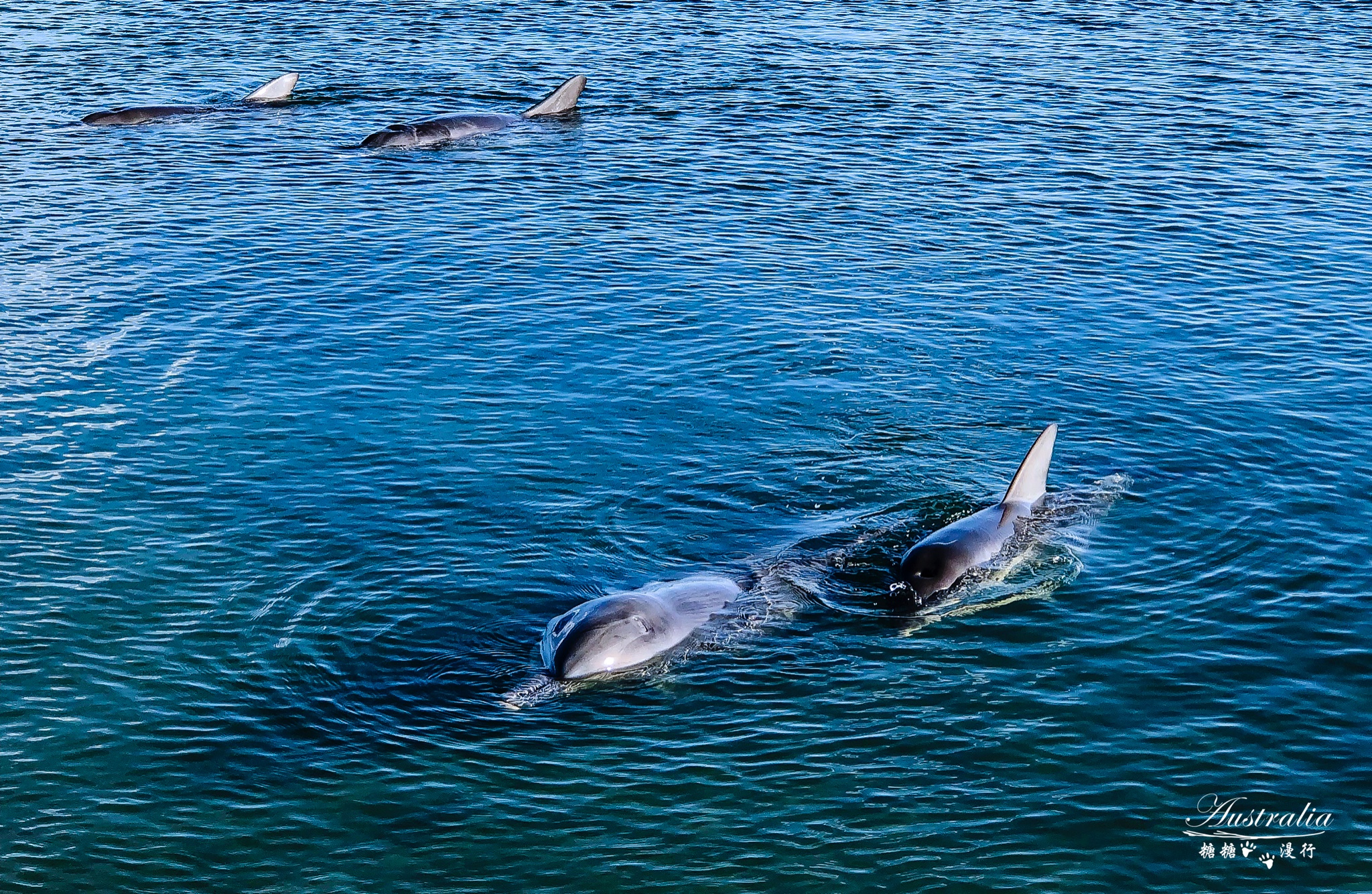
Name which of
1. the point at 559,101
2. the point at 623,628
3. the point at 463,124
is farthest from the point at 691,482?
the point at 559,101

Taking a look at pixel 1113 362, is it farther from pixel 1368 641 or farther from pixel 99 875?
pixel 99 875

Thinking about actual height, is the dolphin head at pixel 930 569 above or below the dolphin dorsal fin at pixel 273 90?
below

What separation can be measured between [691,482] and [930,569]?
5.28m

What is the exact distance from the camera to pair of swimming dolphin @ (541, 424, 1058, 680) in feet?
66.2

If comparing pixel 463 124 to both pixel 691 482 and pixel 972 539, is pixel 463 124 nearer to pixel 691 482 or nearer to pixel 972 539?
pixel 691 482

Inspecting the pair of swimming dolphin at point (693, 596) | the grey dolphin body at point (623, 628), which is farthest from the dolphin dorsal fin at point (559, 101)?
the grey dolphin body at point (623, 628)

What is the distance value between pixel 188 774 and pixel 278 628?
333cm

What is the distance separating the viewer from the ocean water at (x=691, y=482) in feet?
59.3

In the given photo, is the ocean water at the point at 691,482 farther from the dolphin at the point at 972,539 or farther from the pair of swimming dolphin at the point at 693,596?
the dolphin at the point at 972,539

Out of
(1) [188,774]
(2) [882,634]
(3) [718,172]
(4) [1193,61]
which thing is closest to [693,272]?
(3) [718,172]

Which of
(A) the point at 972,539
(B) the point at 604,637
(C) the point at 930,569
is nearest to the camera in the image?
(B) the point at 604,637

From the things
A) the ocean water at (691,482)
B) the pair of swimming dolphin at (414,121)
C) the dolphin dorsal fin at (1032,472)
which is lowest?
the ocean water at (691,482)

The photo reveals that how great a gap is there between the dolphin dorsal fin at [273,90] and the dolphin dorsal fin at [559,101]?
814cm

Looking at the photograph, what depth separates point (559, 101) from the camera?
51156 mm
